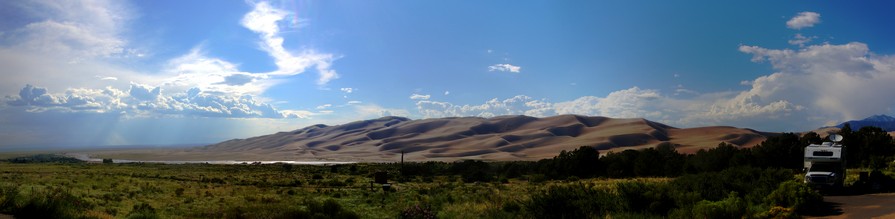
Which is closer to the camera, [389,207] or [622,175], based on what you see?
[389,207]

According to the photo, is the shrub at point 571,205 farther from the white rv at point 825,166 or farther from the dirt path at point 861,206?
the white rv at point 825,166

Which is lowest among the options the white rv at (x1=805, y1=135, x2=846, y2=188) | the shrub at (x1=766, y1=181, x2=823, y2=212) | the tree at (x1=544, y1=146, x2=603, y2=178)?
the tree at (x1=544, y1=146, x2=603, y2=178)

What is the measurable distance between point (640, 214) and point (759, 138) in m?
192

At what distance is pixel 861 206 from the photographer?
661 inches

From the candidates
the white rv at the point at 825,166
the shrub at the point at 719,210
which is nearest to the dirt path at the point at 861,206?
the white rv at the point at 825,166

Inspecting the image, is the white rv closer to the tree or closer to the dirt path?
the dirt path

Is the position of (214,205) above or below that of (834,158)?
below

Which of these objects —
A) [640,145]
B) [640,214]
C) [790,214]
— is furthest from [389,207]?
[640,145]

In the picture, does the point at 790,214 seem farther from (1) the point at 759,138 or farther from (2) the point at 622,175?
(1) the point at 759,138

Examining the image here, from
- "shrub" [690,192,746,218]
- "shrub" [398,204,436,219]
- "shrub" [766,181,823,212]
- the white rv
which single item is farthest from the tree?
"shrub" [690,192,746,218]

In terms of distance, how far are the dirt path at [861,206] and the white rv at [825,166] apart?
1082mm

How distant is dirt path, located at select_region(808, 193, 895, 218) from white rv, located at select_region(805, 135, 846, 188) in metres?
1.08

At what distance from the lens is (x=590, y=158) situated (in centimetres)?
6091

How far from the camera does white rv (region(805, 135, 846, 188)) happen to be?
69.7ft
